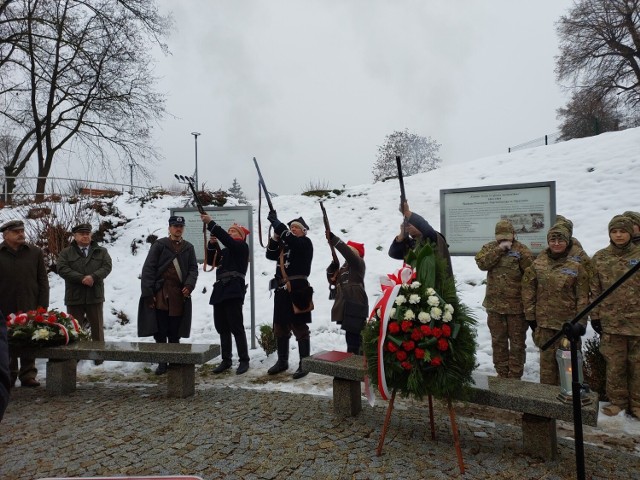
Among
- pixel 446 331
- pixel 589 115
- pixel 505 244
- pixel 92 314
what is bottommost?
pixel 92 314

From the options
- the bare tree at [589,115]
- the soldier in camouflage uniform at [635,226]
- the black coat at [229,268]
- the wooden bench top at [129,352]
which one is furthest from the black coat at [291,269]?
the bare tree at [589,115]

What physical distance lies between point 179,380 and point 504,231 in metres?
Answer: 4.00

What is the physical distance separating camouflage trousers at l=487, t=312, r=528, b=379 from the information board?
3.15 ft

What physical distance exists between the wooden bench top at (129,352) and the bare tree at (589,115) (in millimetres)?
22539

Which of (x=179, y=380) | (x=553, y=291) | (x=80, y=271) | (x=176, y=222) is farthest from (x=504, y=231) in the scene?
(x=80, y=271)

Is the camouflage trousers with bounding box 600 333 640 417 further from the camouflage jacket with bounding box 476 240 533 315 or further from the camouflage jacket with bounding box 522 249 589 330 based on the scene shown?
the camouflage jacket with bounding box 476 240 533 315

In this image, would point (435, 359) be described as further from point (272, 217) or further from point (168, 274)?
point (168, 274)

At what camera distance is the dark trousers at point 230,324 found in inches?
237

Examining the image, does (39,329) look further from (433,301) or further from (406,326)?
(433,301)

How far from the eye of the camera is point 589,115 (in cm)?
2341

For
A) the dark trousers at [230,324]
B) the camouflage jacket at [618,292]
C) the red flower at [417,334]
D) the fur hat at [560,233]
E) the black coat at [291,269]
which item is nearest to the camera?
the red flower at [417,334]

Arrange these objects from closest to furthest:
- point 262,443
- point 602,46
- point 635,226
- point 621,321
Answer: point 262,443 → point 621,321 → point 635,226 → point 602,46

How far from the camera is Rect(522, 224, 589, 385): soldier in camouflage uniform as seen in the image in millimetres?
4492

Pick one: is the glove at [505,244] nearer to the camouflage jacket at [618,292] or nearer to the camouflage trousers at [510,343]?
the camouflage trousers at [510,343]
